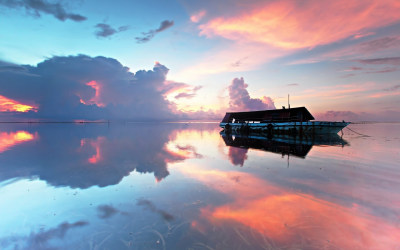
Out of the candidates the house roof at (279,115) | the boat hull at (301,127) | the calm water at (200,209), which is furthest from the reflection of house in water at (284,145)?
the house roof at (279,115)

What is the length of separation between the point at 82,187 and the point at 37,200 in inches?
62.6

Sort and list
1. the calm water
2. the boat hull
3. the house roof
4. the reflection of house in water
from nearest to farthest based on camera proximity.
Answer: the calm water
the reflection of house in water
the boat hull
the house roof

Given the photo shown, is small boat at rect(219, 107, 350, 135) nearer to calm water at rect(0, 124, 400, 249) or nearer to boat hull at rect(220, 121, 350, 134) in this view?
boat hull at rect(220, 121, 350, 134)

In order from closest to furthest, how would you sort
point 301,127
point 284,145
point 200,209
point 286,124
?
point 200,209 → point 284,145 → point 301,127 → point 286,124

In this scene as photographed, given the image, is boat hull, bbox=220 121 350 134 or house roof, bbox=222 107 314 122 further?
house roof, bbox=222 107 314 122

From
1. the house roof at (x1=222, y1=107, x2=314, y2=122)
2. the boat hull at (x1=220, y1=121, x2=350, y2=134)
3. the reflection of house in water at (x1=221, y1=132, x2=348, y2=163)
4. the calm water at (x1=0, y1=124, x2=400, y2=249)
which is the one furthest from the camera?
the house roof at (x1=222, y1=107, x2=314, y2=122)

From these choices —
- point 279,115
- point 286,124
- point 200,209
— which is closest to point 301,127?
point 286,124

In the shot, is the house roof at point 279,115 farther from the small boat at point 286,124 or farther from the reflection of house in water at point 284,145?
the reflection of house in water at point 284,145

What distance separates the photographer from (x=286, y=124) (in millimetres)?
40844

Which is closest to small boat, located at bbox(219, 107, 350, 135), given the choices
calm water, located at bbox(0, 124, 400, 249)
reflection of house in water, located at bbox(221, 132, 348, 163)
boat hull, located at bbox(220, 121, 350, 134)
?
boat hull, located at bbox(220, 121, 350, 134)

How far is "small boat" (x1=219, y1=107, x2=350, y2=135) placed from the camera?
38.4m

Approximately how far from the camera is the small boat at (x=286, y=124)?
38406 mm

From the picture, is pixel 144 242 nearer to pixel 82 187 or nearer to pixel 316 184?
pixel 82 187

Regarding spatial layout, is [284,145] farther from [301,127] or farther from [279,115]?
[279,115]
